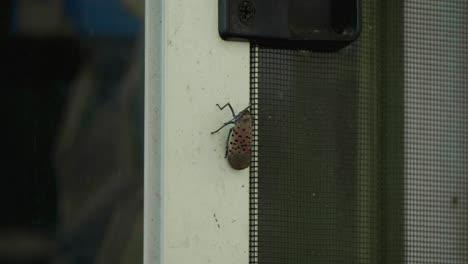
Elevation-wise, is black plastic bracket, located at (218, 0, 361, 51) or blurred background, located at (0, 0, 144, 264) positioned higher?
black plastic bracket, located at (218, 0, 361, 51)

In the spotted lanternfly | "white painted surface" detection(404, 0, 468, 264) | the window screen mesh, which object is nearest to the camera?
the spotted lanternfly

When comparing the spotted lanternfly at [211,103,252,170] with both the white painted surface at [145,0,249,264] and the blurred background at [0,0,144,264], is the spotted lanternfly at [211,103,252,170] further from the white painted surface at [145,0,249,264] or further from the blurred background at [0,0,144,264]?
the blurred background at [0,0,144,264]

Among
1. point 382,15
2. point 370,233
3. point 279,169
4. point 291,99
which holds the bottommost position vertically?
point 370,233

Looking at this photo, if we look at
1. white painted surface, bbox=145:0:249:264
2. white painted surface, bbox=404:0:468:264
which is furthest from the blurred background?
white painted surface, bbox=404:0:468:264

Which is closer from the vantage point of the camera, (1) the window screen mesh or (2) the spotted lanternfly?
(2) the spotted lanternfly

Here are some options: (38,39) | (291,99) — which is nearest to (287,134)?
(291,99)

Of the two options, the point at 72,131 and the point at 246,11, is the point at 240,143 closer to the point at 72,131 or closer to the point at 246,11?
the point at 246,11

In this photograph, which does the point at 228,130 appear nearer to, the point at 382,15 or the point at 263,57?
the point at 263,57
